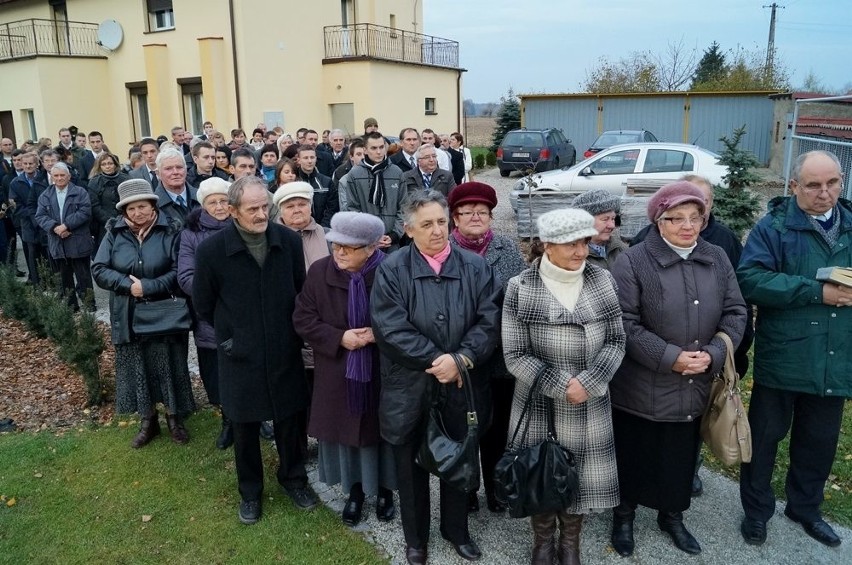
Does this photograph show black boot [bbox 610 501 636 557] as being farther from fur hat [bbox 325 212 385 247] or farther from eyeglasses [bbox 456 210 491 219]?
fur hat [bbox 325 212 385 247]

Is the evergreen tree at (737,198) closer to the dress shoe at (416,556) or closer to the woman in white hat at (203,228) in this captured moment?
the woman in white hat at (203,228)

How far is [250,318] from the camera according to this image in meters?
3.87

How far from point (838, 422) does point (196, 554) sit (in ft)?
12.4

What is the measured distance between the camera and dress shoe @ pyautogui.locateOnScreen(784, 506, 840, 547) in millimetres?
3736

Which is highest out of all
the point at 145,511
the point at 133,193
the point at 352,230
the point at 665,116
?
the point at 665,116

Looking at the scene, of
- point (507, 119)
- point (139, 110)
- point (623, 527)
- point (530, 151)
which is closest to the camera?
point (623, 527)

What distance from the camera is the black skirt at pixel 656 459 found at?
11.7 ft

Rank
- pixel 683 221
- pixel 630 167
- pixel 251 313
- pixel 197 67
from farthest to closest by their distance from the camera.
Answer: pixel 197 67 → pixel 630 167 → pixel 251 313 → pixel 683 221

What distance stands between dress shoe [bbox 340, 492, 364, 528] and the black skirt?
5.14 ft

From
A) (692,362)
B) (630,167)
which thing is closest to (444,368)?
(692,362)

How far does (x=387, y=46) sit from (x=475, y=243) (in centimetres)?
2248

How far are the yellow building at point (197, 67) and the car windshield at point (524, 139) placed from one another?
4408 millimetres

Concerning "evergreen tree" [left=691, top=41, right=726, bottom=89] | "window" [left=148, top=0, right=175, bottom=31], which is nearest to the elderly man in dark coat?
"window" [left=148, top=0, right=175, bottom=31]

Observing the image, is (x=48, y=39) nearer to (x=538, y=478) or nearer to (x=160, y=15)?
(x=160, y=15)
